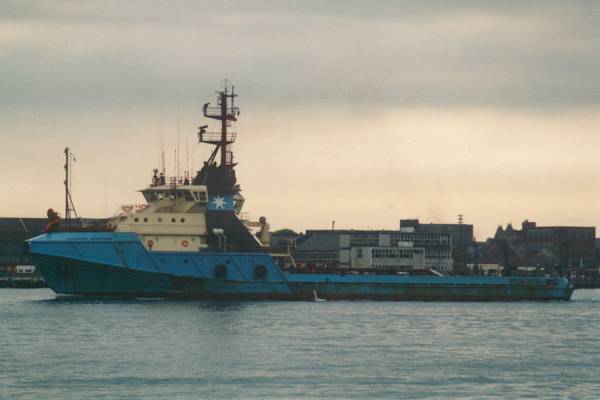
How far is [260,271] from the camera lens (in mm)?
79000

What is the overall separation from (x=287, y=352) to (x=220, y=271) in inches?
1111

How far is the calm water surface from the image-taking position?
40938 millimetres

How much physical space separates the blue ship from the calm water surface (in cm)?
211

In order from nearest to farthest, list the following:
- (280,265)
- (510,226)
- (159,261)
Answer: (159,261) → (280,265) → (510,226)

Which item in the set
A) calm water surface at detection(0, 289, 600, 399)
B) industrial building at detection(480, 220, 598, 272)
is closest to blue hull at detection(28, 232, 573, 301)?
calm water surface at detection(0, 289, 600, 399)

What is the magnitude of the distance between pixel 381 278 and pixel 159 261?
15.3m

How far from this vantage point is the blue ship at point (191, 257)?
3017 inches

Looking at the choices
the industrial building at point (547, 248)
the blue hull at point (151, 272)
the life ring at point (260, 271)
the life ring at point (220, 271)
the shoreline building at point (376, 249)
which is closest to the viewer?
the blue hull at point (151, 272)

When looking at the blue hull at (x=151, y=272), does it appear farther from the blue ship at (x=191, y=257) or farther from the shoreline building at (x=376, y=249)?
the shoreline building at (x=376, y=249)

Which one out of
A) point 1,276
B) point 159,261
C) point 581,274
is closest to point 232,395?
point 159,261

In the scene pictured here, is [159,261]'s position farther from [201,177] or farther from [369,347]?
[369,347]

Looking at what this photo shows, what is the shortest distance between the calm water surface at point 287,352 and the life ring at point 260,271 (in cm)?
330

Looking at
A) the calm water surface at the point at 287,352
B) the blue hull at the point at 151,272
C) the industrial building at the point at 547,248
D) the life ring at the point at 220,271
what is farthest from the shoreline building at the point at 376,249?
the calm water surface at the point at 287,352

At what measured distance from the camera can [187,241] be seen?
78.8m
